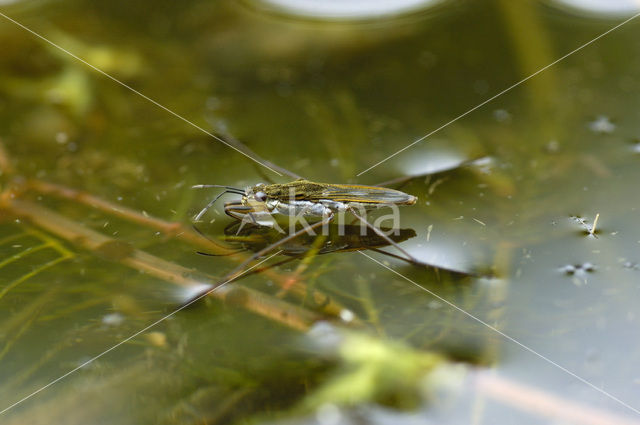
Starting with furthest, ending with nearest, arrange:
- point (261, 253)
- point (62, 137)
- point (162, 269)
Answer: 1. point (62, 137)
2. point (261, 253)
3. point (162, 269)

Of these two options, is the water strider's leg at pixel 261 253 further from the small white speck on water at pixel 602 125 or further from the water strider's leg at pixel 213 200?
the small white speck on water at pixel 602 125

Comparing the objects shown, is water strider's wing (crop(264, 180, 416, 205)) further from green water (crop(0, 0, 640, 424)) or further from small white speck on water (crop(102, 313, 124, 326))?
small white speck on water (crop(102, 313, 124, 326))

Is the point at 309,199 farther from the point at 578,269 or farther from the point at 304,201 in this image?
the point at 578,269

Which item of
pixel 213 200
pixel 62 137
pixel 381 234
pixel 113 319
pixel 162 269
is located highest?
pixel 62 137

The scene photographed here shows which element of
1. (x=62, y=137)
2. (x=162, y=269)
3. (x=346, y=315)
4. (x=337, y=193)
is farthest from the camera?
(x=62, y=137)

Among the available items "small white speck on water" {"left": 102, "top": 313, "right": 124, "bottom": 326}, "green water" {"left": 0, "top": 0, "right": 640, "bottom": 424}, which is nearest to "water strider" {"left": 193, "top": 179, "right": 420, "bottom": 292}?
"green water" {"left": 0, "top": 0, "right": 640, "bottom": 424}

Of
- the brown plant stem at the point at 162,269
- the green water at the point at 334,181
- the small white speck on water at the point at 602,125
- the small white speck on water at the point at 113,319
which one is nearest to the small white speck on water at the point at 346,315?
the green water at the point at 334,181

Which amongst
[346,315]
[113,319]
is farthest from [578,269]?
[113,319]
